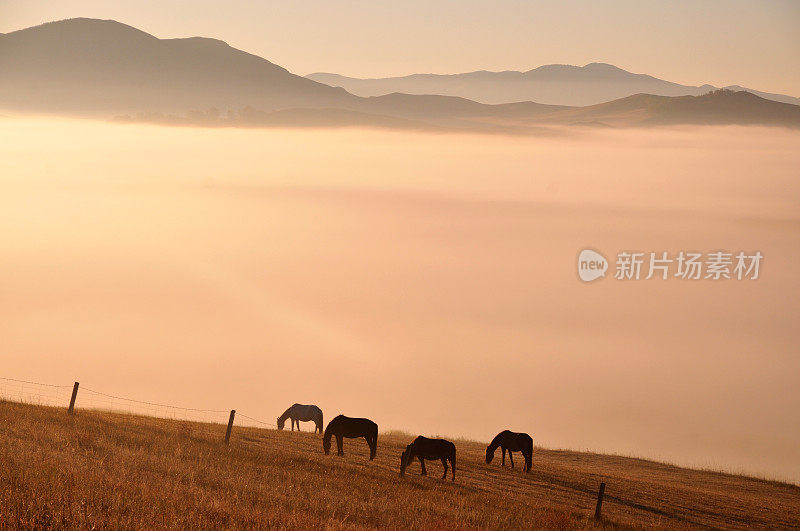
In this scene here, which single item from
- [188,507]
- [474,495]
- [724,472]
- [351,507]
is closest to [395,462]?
[474,495]

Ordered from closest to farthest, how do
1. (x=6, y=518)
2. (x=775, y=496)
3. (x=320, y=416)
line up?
1. (x=6, y=518)
2. (x=775, y=496)
3. (x=320, y=416)

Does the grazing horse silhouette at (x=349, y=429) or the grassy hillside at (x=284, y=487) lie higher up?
the grazing horse silhouette at (x=349, y=429)

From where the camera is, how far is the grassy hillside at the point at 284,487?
18.0m

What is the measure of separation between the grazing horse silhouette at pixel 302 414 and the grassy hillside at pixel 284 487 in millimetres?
8443

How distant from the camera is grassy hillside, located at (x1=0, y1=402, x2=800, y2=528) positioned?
17953 millimetres

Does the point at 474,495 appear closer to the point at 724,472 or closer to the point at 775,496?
the point at 775,496

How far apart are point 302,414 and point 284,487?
2816cm

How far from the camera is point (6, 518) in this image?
51.8 feet

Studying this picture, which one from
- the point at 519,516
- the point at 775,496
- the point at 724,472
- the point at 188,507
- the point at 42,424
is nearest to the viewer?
the point at 188,507

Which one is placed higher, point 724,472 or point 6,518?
point 724,472

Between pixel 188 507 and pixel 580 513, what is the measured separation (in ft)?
44.2

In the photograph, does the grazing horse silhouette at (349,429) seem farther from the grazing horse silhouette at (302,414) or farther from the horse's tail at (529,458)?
the grazing horse silhouette at (302,414)

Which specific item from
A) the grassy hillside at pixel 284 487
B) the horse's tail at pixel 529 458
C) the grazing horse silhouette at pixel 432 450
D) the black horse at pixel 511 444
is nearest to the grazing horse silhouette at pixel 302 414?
the grassy hillside at pixel 284 487

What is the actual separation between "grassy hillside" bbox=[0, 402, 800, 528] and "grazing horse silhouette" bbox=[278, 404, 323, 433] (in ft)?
27.7
